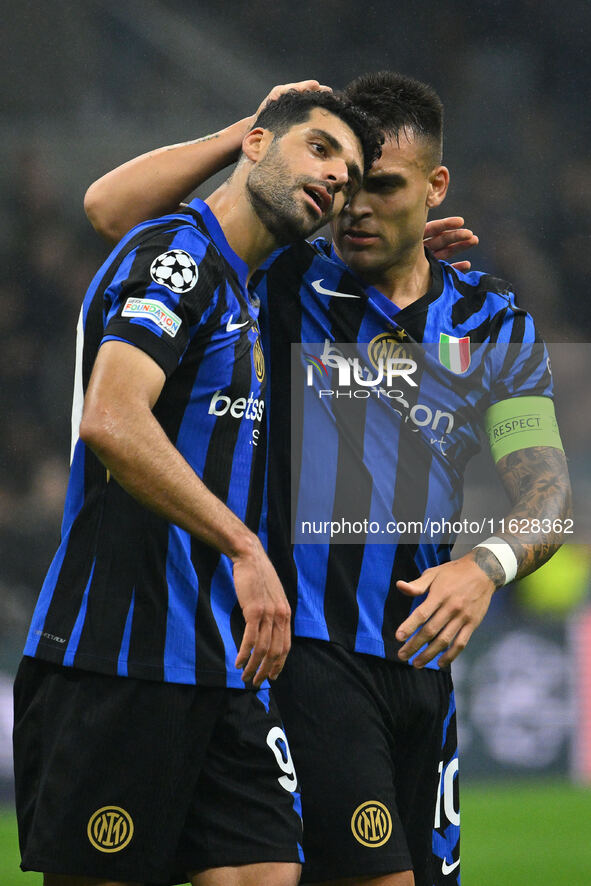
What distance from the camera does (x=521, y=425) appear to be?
254 cm

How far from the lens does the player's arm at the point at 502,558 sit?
2150mm

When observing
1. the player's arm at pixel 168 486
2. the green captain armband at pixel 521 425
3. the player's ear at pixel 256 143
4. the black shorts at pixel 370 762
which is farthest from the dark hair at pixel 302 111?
the black shorts at pixel 370 762

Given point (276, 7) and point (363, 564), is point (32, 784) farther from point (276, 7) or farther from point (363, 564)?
point (276, 7)

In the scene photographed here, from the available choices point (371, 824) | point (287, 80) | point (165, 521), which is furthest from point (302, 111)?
point (287, 80)

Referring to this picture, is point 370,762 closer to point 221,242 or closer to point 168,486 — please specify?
point 168,486

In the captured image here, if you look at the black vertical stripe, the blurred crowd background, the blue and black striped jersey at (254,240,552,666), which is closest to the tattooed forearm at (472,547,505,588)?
the blue and black striped jersey at (254,240,552,666)

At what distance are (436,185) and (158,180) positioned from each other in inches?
30.4

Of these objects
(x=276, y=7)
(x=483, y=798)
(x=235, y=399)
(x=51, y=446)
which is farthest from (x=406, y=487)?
(x=276, y=7)

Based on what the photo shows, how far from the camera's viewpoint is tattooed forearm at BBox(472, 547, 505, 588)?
227cm

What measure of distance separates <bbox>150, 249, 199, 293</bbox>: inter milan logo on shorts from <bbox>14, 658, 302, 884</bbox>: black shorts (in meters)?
0.72

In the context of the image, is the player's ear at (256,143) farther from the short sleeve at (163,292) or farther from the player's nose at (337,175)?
the short sleeve at (163,292)

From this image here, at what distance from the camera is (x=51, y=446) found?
6.44 meters

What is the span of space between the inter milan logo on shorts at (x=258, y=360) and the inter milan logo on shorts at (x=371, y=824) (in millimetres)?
884

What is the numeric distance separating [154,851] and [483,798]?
399 cm
